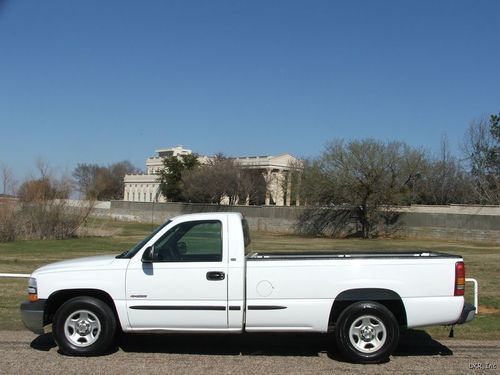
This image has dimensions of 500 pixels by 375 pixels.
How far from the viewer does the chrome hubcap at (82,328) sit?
7055mm

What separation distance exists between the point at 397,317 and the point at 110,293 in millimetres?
3575

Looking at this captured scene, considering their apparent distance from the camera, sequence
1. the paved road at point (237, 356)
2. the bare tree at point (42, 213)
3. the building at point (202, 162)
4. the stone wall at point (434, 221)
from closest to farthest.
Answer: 1. the paved road at point (237, 356)
2. the bare tree at point (42, 213)
3. the stone wall at point (434, 221)
4. the building at point (202, 162)

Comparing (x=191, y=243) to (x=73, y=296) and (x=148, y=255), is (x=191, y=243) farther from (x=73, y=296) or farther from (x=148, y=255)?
(x=73, y=296)

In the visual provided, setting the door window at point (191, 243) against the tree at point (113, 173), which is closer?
the door window at point (191, 243)

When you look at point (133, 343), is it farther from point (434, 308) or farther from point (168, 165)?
point (168, 165)

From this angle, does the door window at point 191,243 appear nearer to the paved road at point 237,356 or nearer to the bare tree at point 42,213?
the paved road at point 237,356

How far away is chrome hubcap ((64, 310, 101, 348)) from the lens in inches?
278

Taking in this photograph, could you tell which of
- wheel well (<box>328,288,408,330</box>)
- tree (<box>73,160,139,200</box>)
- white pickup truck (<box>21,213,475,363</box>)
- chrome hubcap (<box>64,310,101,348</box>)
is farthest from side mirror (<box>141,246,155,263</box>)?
tree (<box>73,160,139,200</box>)

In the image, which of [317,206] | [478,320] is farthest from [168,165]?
[478,320]

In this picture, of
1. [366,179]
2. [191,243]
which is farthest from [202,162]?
[191,243]

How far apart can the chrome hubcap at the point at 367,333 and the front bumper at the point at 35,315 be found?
3.75m

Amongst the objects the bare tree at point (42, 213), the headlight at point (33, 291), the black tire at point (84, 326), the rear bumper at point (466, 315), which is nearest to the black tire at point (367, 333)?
the rear bumper at point (466, 315)

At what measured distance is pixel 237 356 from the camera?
718 cm

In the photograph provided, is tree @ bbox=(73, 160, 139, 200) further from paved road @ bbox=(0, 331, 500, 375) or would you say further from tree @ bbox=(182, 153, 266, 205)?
paved road @ bbox=(0, 331, 500, 375)
